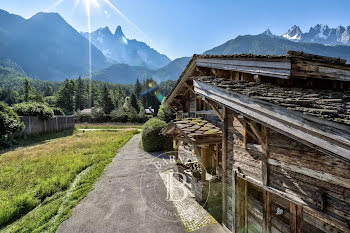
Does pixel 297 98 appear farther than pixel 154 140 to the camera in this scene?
No

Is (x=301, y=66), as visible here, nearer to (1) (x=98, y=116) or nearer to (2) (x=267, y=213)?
(2) (x=267, y=213)

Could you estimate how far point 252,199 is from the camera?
4910 millimetres

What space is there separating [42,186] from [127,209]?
16.9 feet

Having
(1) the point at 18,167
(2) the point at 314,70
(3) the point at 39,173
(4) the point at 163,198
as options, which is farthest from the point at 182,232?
(1) the point at 18,167

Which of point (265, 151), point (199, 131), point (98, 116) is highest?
point (199, 131)

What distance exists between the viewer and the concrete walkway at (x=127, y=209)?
6.05m

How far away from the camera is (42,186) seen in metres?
8.86

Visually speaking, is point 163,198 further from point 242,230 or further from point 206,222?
point 242,230

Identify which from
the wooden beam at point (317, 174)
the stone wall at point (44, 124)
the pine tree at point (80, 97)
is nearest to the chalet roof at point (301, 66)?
the wooden beam at point (317, 174)

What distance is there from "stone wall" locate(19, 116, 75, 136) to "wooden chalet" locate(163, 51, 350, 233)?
2570 cm

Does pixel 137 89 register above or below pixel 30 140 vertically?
above

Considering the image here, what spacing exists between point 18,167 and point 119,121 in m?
41.0

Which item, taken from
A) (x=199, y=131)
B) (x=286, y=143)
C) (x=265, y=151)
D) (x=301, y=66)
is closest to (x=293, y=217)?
(x=265, y=151)

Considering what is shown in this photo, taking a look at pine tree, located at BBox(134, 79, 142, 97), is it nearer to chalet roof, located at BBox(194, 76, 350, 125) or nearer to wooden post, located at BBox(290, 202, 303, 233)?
chalet roof, located at BBox(194, 76, 350, 125)
